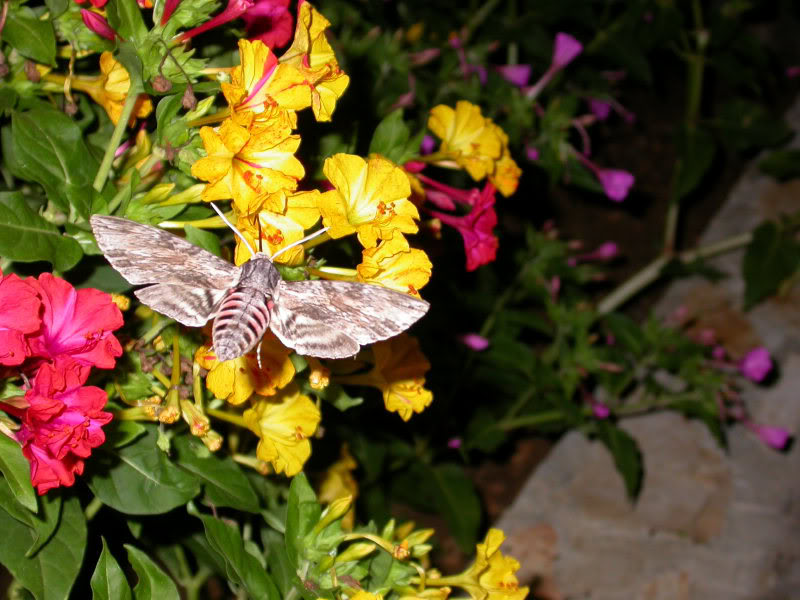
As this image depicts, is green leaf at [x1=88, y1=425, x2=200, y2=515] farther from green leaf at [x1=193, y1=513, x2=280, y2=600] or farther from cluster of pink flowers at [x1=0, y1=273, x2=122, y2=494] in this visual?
cluster of pink flowers at [x1=0, y1=273, x2=122, y2=494]

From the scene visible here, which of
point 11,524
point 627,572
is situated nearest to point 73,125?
point 11,524

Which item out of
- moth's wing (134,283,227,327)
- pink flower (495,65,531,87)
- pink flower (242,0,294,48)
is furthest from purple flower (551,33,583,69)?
moth's wing (134,283,227,327)

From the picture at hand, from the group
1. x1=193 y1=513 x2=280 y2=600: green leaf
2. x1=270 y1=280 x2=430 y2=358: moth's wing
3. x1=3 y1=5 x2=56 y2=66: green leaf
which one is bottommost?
x1=193 y1=513 x2=280 y2=600: green leaf

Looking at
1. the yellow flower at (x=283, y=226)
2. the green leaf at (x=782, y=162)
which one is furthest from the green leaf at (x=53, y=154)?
the green leaf at (x=782, y=162)

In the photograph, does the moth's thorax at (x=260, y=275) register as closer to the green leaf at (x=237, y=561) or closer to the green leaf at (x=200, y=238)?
the green leaf at (x=200, y=238)

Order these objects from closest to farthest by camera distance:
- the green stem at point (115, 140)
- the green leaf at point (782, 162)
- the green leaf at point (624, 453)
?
the green stem at point (115, 140) < the green leaf at point (624, 453) < the green leaf at point (782, 162)

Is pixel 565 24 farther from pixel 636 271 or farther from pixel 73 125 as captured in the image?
pixel 73 125
